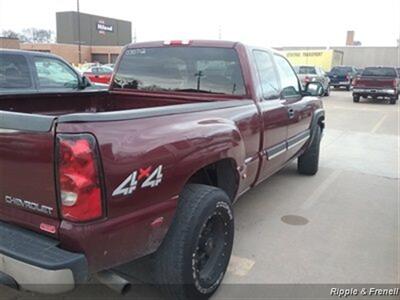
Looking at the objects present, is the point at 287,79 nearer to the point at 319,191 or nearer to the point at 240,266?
the point at 319,191

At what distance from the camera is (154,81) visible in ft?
14.2

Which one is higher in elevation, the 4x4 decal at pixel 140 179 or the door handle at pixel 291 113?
the door handle at pixel 291 113

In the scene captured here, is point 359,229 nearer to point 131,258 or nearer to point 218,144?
point 218,144

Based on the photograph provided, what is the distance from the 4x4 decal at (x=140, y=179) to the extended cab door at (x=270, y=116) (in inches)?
71.0

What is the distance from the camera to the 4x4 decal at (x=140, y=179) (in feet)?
7.30

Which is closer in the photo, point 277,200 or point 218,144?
point 218,144

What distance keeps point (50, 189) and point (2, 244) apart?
402 mm

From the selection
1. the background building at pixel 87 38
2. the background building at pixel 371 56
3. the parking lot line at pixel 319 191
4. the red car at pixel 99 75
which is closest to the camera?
the parking lot line at pixel 319 191

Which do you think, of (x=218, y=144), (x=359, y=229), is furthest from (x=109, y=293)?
(x=359, y=229)

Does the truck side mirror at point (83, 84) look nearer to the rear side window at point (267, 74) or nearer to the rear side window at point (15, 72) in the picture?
the rear side window at point (15, 72)

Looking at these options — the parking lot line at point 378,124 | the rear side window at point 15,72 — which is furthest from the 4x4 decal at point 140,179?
the parking lot line at point 378,124

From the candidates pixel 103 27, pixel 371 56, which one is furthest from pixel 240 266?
pixel 103 27

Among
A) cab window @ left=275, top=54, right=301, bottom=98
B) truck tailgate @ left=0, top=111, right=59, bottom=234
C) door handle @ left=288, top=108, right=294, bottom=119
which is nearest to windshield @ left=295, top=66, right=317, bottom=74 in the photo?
cab window @ left=275, top=54, right=301, bottom=98

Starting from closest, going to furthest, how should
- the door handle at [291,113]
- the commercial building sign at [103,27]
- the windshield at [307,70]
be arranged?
the door handle at [291,113] < the windshield at [307,70] < the commercial building sign at [103,27]
